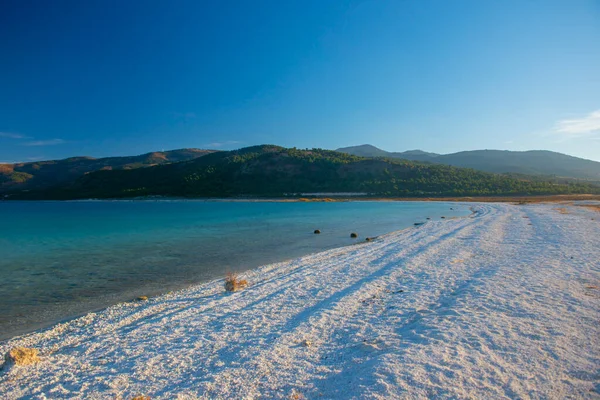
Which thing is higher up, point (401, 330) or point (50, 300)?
point (401, 330)

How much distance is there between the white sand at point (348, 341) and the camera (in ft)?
14.9

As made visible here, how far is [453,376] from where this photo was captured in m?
4.54

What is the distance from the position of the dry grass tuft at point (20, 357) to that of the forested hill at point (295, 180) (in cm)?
8934

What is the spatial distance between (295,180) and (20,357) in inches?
4269

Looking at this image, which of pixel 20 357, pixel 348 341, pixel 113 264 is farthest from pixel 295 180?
pixel 20 357

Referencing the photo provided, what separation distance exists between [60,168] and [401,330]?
226180mm

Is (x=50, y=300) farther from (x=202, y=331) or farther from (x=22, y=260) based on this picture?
(x=22, y=260)

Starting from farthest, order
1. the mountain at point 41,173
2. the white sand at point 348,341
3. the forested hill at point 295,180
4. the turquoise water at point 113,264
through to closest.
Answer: the mountain at point 41,173, the forested hill at point 295,180, the turquoise water at point 113,264, the white sand at point 348,341

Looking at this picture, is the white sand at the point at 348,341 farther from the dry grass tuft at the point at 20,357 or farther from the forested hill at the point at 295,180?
the forested hill at the point at 295,180

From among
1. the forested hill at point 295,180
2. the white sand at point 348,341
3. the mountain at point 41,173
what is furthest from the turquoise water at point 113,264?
the mountain at point 41,173

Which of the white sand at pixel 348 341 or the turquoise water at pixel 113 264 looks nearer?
the white sand at pixel 348 341

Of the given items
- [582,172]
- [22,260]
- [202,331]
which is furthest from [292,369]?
[582,172]

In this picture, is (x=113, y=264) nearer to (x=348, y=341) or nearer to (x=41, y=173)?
(x=348, y=341)

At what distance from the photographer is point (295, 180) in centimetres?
11381
